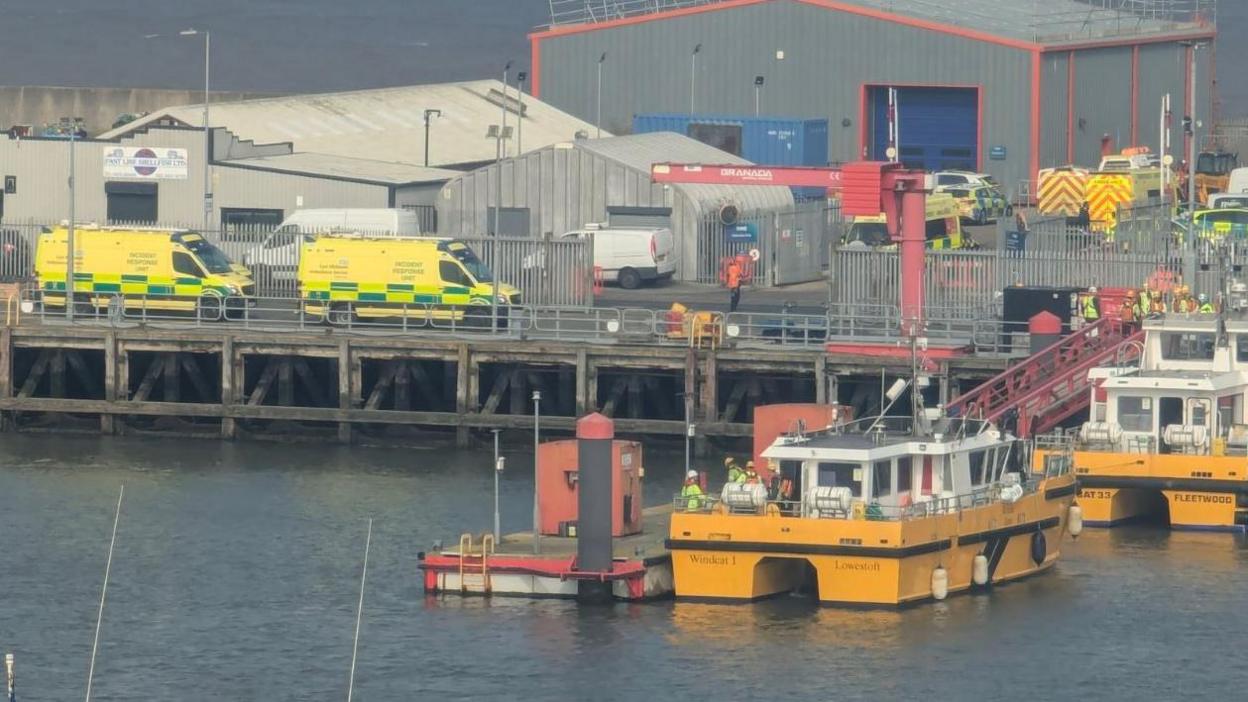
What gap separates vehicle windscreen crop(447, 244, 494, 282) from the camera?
206 ft

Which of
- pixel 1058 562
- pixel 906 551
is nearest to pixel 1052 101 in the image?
pixel 1058 562

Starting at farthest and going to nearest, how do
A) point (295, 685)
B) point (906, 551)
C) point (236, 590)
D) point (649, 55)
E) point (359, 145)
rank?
point (649, 55)
point (359, 145)
point (236, 590)
point (906, 551)
point (295, 685)

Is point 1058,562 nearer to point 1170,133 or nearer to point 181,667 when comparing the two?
point 181,667

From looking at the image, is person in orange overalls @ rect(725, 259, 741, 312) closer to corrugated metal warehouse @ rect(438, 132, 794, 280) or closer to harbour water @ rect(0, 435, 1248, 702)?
corrugated metal warehouse @ rect(438, 132, 794, 280)

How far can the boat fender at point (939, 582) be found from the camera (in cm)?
4162

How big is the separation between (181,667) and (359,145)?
51.6m

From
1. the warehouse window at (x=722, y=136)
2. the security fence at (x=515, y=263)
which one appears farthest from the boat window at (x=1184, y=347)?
the warehouse window at (x=722, y=136)

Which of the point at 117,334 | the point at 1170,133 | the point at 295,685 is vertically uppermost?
the point at 1170,133

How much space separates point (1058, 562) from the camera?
152 feet

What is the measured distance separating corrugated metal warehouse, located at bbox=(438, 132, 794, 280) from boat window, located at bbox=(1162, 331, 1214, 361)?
1034 inches

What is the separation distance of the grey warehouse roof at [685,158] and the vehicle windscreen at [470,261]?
15.2 metres

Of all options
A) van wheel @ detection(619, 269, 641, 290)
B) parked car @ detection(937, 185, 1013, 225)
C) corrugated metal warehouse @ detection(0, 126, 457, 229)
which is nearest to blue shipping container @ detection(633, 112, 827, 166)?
parked car @ detection(937, 185, 1013, 225)

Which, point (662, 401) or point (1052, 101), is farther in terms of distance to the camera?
point (1052, 101)

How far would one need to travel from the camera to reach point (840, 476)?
4138cm
